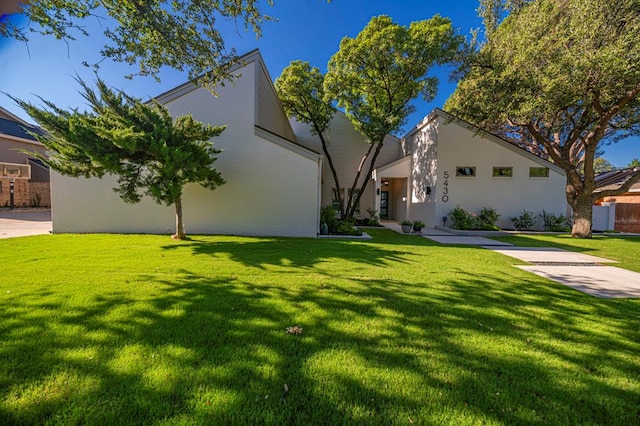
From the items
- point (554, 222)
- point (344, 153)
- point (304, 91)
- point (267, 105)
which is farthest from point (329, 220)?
point (554, 222)

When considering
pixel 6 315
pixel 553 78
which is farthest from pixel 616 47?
pixel 6 315

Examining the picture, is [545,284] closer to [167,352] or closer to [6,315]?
[167,352]

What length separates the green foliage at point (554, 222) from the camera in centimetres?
1271

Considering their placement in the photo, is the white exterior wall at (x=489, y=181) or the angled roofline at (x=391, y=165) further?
the angled roofline at (x=391, y=165)

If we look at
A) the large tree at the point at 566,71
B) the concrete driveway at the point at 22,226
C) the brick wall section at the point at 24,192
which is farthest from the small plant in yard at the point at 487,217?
the brick wall section at the point at 24,192

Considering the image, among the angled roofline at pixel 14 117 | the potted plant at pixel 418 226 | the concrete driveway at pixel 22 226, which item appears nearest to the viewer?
the concrete driveway at pixel 22 226

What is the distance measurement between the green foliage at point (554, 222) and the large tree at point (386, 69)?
8988mm

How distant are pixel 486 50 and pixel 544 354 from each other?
40.8 feet

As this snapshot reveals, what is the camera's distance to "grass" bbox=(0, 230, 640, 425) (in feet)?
5.53

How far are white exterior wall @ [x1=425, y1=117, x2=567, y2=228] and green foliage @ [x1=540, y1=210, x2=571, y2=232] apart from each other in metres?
0.35

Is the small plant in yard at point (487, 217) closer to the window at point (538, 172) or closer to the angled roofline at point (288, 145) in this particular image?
the window at point (538, 172)

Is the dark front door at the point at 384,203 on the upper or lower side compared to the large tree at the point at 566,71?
lower

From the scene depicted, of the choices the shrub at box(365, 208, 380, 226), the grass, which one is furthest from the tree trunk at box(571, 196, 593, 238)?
the grass

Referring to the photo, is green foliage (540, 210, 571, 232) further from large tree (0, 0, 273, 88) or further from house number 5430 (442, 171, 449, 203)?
large tree (0, 0, 273, 88)
